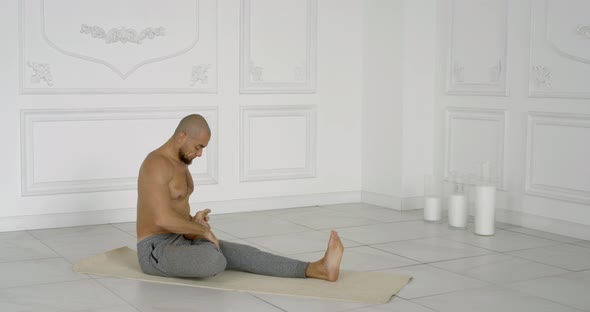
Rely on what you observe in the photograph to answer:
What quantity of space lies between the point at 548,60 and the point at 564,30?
0.74ft

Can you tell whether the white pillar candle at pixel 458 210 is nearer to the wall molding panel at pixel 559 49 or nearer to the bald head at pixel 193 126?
the wall molding panel at pixel 559 49

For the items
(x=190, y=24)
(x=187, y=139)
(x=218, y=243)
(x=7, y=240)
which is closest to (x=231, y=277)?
(x=218, y=243)

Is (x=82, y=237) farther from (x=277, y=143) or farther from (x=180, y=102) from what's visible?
(x=277, y=143)

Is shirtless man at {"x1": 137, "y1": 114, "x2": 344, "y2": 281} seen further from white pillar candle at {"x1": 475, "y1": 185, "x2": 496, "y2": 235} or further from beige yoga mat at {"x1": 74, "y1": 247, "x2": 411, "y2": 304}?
white pillar candle at {"x1": 475, "y1": 185, "x2": 496, "y2": 235}

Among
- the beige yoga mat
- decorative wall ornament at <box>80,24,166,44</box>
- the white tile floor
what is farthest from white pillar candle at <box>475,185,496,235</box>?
decorative wall ornament at <box>80,24,166,44</box>

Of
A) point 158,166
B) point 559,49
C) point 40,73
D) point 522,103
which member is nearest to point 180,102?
point 40,73

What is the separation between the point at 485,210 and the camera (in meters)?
5.15

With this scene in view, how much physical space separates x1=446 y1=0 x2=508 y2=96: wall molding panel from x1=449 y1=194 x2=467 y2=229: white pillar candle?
844 mm

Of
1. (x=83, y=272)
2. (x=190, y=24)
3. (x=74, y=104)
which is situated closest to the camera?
(x=83, y=272)

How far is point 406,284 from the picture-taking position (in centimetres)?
387

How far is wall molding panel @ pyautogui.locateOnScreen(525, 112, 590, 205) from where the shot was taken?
507 centimetres

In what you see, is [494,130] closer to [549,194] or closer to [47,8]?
[549,194]

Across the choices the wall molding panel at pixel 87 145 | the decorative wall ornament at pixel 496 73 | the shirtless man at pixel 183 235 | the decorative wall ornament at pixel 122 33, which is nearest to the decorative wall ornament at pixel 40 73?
the wall molding panel at pixel 87 145

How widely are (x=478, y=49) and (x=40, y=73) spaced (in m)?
3.09
